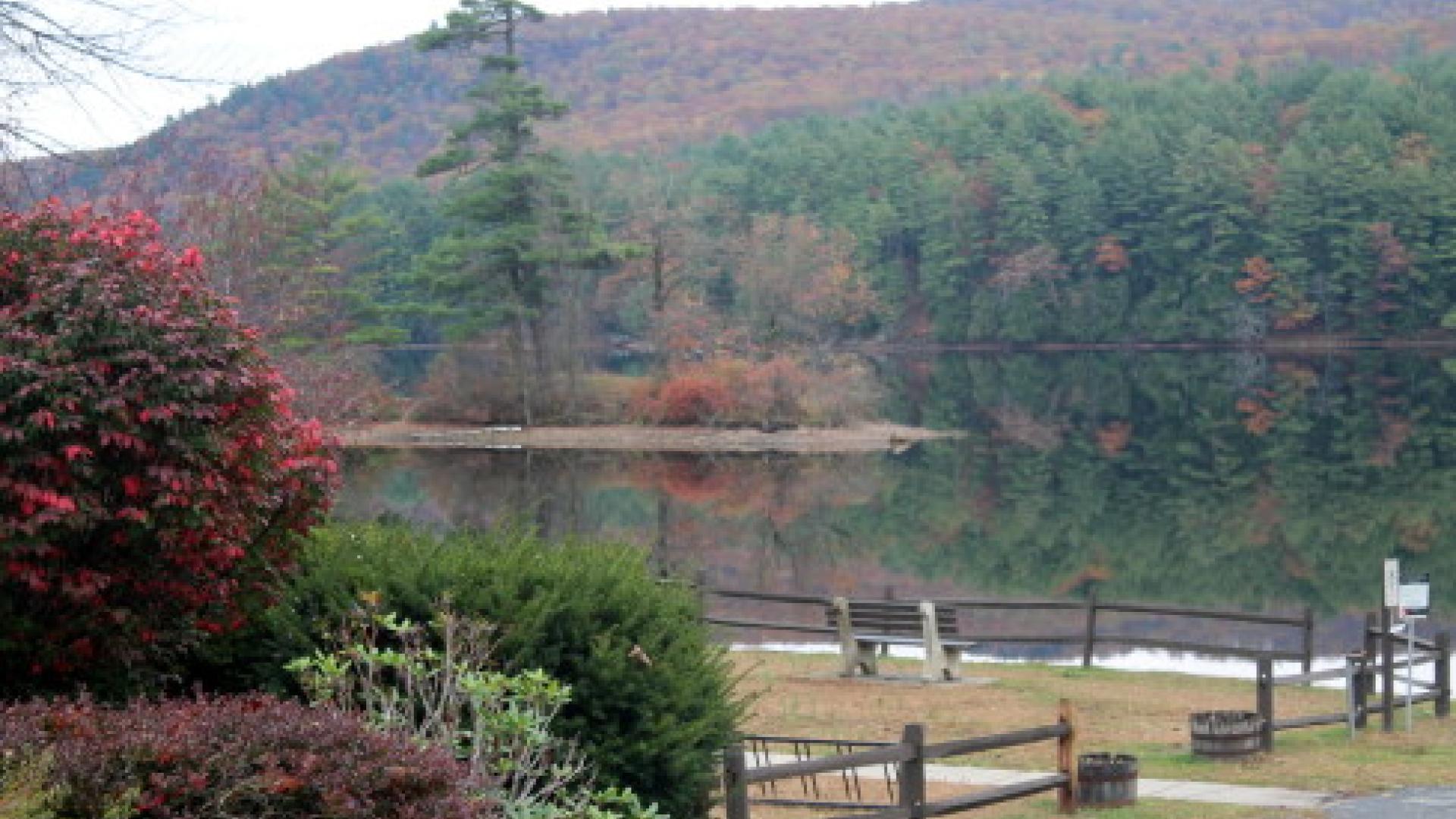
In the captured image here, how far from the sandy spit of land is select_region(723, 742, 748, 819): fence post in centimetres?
5129

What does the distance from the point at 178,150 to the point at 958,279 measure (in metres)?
99.1

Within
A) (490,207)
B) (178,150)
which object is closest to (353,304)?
(490,207)

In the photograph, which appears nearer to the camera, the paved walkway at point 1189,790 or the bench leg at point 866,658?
the paved walkway at point 1189,790

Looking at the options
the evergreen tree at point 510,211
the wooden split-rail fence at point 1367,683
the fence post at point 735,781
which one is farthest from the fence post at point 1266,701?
the evergreen tree at point 510,211

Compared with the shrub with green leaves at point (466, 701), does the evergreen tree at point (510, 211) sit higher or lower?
higher

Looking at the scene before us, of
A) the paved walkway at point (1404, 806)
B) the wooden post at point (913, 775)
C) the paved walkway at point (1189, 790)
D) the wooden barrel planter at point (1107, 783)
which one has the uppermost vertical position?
the wooden post at point (913, 775)

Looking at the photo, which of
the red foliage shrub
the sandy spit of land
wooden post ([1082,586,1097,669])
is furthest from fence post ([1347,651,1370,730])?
the sandy spit of land

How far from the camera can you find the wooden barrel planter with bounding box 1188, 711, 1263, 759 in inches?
616

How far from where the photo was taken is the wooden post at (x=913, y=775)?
11.4m

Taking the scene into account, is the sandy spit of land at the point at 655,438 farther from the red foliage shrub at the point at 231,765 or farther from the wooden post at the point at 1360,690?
the red foliage shrub at the point at 231,765

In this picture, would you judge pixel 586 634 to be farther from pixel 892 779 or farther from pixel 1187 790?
pixel 1187 790

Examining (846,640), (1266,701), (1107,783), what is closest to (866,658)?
(846,640)

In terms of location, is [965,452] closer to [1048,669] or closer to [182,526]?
[1048,669]

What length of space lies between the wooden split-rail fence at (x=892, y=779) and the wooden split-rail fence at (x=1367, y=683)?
2111 mm
